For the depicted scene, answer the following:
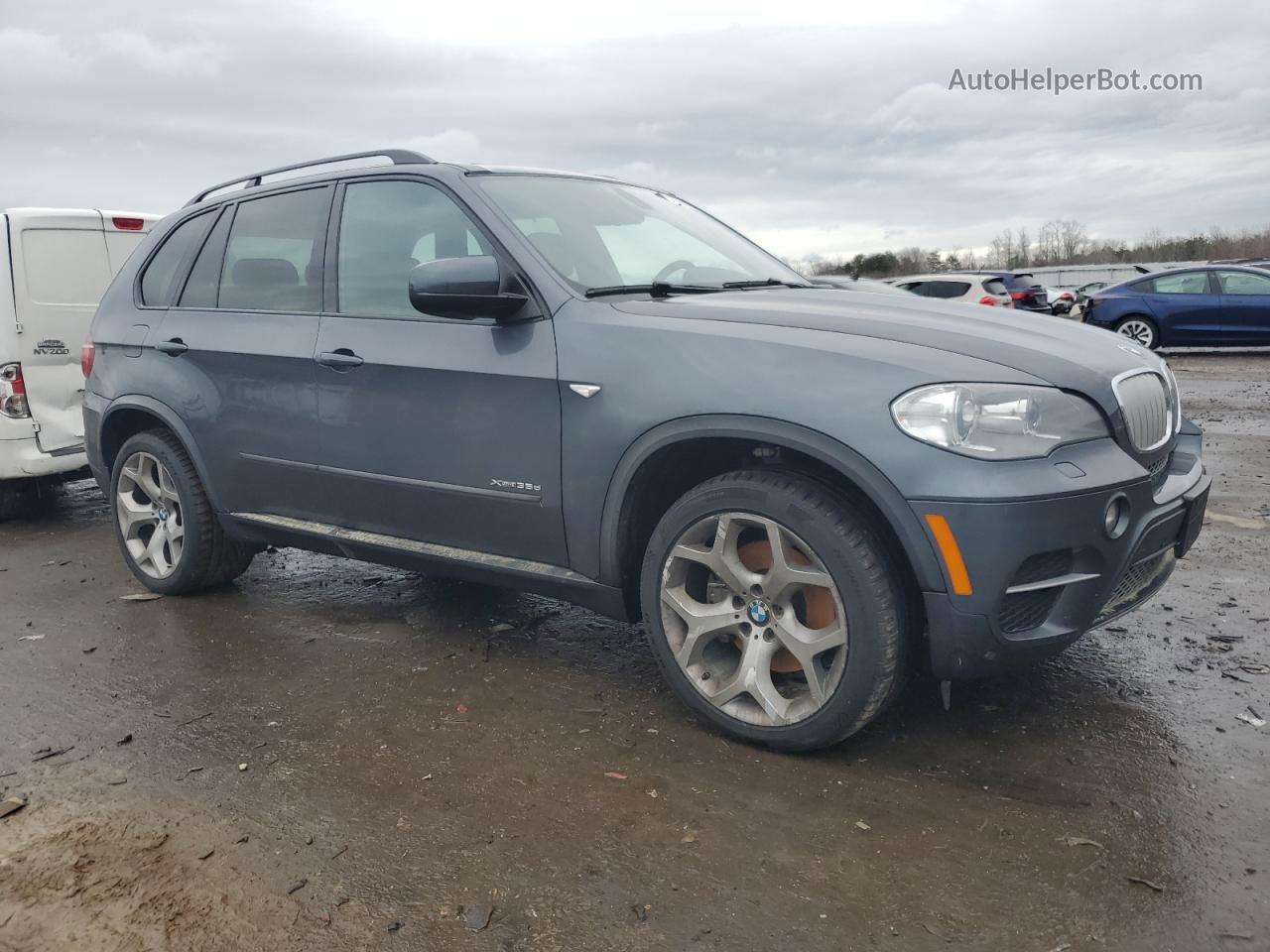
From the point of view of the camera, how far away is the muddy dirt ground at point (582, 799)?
7.77 ft

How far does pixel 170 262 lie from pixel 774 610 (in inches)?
134

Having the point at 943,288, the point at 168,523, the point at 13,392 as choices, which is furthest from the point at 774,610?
the point at 943,288

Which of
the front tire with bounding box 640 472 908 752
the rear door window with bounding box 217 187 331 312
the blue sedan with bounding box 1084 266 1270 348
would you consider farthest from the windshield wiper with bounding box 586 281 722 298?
the blue sedan with bounding box 1084 266 1270 348

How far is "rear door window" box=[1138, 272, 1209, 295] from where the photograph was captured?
1612cm

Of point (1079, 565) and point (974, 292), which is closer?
point (1079, 565)

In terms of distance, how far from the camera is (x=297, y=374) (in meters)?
4.08

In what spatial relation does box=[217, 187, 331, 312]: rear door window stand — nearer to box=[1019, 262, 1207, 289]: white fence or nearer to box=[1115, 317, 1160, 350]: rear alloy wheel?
box=[1115, 317, 1160, 350]: rear alloy wheel

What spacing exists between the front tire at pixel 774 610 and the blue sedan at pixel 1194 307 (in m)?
14.4

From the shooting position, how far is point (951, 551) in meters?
2.74

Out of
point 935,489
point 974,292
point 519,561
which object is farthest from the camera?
point 974,292

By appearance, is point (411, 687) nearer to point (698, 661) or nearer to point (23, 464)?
point (698, 661)

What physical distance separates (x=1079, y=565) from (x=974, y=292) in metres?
15.7

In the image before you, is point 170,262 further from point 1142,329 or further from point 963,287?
point 1142,329

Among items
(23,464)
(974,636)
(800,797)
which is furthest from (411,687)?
(23,464)
